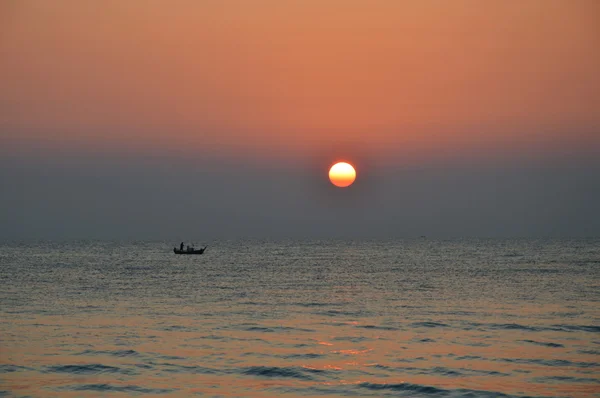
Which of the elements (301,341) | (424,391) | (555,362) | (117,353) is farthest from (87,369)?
(555,362)

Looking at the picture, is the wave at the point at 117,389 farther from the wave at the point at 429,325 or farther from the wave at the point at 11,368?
the wave at the point at 429,325

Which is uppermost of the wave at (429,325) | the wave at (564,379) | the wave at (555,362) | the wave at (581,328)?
the wave at (581,328)

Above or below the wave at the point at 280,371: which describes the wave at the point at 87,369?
below

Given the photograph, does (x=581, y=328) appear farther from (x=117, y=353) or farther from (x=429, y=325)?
(x=117, y=353)

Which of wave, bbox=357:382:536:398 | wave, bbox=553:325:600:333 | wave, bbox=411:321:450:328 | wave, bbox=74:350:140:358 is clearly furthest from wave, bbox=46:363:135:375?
wave, bbox=553:325:600:333

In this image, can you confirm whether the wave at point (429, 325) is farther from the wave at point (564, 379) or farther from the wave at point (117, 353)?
the wave at point (117, 353)

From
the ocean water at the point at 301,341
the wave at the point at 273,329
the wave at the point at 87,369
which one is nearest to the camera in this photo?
the ocean water at the point at 301,341

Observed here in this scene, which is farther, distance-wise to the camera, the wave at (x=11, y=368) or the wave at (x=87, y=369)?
the wave at (x=11, y=368)

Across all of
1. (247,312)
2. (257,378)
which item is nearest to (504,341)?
(257,378)

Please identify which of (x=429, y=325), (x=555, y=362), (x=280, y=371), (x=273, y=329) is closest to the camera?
(x=280, y=371)

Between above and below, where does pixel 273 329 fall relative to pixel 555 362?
below

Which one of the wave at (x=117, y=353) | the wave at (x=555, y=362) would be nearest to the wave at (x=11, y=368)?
the wave at (x=117, y=353)

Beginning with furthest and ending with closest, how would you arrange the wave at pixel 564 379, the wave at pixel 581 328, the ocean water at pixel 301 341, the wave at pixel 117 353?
the wave at pixel 581 328 < the wave at pixel 117 353 < the wave at pixel 564 379 < the ocean water at pixel 301 341

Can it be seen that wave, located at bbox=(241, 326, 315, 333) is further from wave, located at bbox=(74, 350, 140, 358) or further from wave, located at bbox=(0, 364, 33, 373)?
wave, located at bbox=(0, 364, 33, 373)
